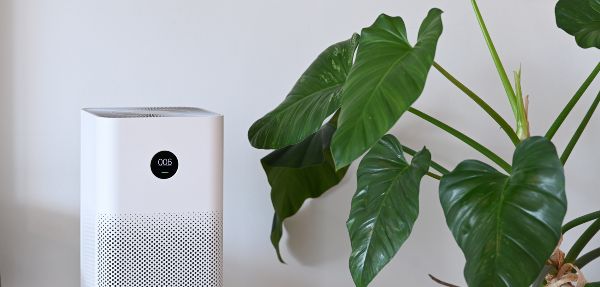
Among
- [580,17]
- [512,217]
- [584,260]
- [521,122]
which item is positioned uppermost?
[580,17]

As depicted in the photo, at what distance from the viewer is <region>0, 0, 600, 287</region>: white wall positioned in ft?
5.66

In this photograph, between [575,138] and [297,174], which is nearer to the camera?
[575,138]

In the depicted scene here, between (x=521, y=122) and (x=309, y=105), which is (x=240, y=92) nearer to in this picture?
(x=309, y=105)

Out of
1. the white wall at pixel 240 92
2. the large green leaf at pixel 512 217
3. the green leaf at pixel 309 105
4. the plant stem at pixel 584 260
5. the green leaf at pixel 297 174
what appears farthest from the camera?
the white wall at pixel 240 92

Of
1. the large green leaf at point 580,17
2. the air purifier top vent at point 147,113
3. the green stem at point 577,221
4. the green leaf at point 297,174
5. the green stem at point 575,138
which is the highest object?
the large green leaf at point 580,17

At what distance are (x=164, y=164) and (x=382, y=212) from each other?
0.33 m

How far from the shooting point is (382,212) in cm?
131

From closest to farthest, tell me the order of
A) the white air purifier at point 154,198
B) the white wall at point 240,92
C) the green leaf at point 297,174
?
the white air purifier at point 154,198 < the green leaf at point 297,174 < the white wall at point 240,92

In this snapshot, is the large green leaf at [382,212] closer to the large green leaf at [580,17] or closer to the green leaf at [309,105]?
the green leaf at [309,105]

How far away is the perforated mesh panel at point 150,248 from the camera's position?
4.20 ft

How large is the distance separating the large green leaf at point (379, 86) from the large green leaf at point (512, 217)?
16 centimetres

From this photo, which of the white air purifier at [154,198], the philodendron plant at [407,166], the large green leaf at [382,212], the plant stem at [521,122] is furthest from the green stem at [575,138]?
the white air purifier at [154,198]

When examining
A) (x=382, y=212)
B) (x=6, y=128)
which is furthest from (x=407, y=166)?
(x=6, y=128)

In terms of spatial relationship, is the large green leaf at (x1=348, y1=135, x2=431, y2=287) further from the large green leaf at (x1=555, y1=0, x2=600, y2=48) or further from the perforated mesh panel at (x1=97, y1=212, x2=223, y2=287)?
the large green leaf at (x1=555, y1=0, x2=600, y2=48)
